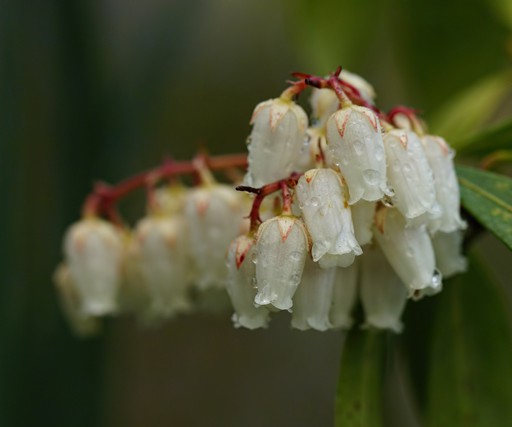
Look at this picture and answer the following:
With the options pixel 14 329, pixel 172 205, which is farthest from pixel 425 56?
pixel 14 329

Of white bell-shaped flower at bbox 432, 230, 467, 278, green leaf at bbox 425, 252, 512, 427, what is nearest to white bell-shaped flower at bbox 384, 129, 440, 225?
white bell-shaped flower at bbox 432, 230, 467, 278

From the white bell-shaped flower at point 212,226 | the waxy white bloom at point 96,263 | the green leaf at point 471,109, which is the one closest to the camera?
the white bell-shaped flower at point 212,226

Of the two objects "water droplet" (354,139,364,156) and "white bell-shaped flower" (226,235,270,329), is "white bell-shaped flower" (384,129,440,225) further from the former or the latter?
"white bell-shaped flower" (226,235,270,329)

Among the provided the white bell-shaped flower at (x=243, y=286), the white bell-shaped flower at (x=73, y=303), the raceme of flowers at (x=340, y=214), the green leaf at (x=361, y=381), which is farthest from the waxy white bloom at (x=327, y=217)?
the white bell-shaped flower at (x=73, y=303)

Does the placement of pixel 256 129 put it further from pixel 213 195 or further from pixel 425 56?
pixel 425 56

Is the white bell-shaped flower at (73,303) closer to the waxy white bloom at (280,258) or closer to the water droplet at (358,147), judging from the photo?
the waxy white bloom at (280,258)
